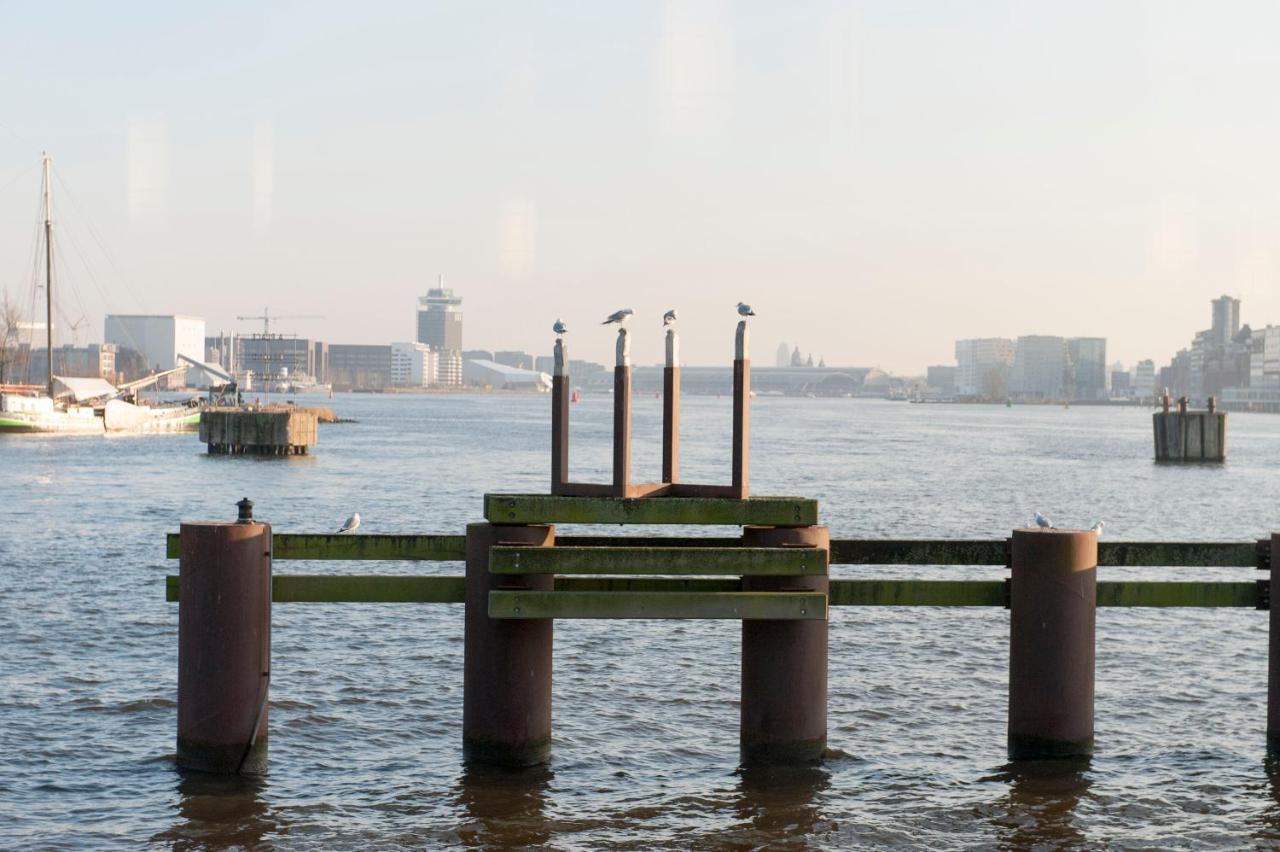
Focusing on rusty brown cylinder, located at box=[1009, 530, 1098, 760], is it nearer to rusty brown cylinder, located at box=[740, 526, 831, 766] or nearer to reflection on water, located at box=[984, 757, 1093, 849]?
reflection on water, located at box=[984, 757, 1093, 849]

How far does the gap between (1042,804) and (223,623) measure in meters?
7.40

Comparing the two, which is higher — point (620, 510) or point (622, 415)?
point (622, 415)

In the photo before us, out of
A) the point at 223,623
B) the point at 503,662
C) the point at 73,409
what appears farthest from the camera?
the point at 73,409

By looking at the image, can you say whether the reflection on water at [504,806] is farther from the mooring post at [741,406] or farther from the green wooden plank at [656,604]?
the mooring post at [741,406]

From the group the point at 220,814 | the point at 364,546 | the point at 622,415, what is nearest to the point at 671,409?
the point at 622,415

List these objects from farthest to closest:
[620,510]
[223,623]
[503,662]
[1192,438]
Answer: [1192,438], [503,662], [223,623], [620,510]

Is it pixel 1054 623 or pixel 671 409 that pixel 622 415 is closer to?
pixel 671 409

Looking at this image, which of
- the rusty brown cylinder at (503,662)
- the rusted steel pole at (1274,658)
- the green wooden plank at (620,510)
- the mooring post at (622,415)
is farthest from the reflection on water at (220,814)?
the rusted steel pole at (1274,658)

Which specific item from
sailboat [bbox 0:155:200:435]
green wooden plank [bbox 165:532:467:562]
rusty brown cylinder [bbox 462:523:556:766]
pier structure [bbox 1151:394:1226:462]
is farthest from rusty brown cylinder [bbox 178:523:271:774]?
sailboat [bbox 0:155:200:435]

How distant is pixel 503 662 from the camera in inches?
499

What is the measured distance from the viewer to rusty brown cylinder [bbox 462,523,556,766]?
41.3ft

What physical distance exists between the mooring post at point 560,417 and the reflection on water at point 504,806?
2.73m

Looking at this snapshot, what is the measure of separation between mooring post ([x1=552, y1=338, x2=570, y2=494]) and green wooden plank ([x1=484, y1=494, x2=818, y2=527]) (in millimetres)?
360

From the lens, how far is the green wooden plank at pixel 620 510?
40.4 ft
